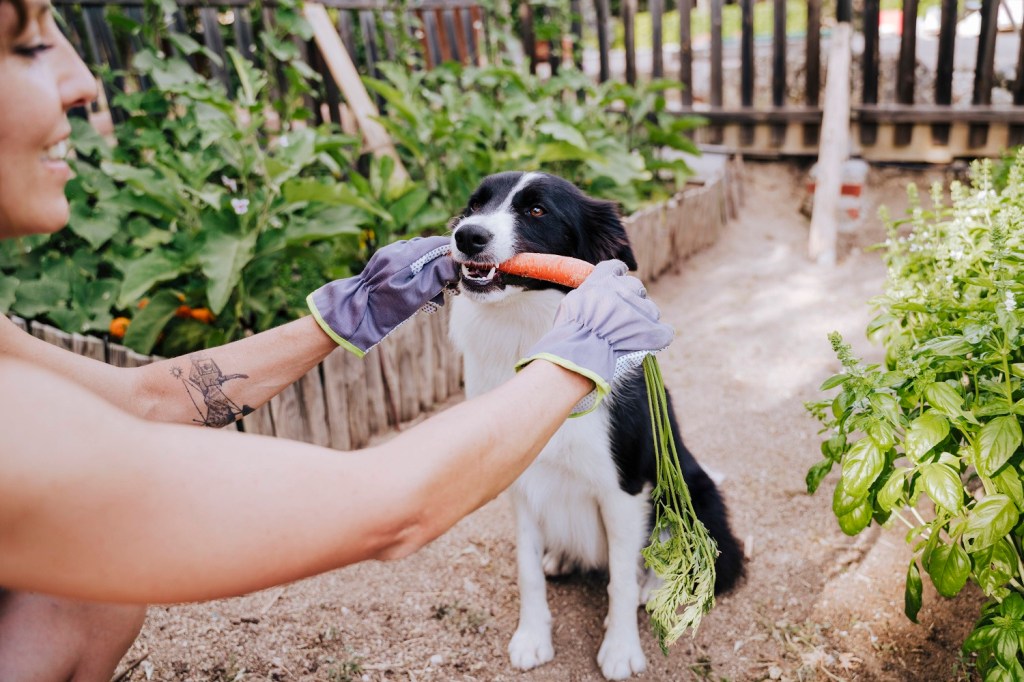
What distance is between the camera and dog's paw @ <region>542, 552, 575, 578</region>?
271cm

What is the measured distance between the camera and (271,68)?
5027mm

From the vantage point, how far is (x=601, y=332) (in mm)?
1527

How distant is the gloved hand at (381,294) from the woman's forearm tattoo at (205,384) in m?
0.26

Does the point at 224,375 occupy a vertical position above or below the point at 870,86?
below

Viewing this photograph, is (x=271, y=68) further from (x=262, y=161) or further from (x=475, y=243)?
(x=475, y=243)

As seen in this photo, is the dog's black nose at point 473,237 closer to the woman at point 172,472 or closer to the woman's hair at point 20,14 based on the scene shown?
the woman at point 172,472

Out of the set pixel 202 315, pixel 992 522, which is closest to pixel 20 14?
pixel 992 522

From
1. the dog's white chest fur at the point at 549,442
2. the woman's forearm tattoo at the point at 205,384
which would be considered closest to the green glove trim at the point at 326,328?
the woman's forearm tattoo at the point at 205,384

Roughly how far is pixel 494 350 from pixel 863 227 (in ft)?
15.3

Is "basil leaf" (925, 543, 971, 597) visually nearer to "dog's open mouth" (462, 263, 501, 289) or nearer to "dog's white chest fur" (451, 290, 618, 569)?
"dog's white chest fur" (451, 290, 618, 569)

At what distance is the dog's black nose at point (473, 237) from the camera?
2076 mm

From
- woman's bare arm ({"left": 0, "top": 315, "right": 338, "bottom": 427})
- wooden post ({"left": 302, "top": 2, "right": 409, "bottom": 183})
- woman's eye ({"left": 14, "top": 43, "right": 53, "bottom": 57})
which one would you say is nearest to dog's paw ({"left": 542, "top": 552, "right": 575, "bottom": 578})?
woman's bare arm ({"left": 0, "top": 315, "right": 338, "bottom": 427})

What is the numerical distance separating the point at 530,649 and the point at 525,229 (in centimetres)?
125

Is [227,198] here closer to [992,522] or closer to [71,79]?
[71,79]
